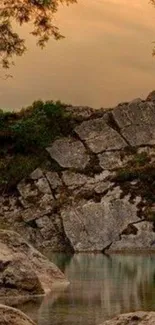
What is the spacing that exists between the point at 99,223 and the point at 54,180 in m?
6.96

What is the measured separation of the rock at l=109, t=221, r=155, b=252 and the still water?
21179 mm

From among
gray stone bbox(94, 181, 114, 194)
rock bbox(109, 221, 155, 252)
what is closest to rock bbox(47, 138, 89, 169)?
gray stone bbox(94, 181, 114, 194)

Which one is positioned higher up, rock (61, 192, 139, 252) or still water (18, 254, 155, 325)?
rock (61, 192, 139, 252)

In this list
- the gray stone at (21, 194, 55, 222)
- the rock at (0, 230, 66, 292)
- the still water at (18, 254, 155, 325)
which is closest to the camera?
the still water at (18, 254, 155, 325)

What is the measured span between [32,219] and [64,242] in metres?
3.01

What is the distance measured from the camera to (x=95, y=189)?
2532 inches

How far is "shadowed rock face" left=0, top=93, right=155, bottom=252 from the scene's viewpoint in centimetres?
6116

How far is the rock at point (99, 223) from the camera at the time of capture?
60875 mm

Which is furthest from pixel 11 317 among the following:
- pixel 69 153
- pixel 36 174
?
pixel 69 153

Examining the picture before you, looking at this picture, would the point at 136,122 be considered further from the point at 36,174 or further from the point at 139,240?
the point at 139,240

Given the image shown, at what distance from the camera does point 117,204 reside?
2436 inches

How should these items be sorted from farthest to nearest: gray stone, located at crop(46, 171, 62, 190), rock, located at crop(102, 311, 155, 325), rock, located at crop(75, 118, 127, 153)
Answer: rock, located at crop(75, 118, 127, 153), gray stone, located at crop(46, 171, 62, 190), rock, located at crop(102, 311, 155, 325)

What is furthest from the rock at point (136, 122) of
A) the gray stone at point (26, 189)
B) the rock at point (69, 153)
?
the gray stone at point (26, 189)

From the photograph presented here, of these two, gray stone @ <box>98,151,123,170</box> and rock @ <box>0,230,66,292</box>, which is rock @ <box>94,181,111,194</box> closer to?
gray stone @ <box>98,151,123,170</box>
